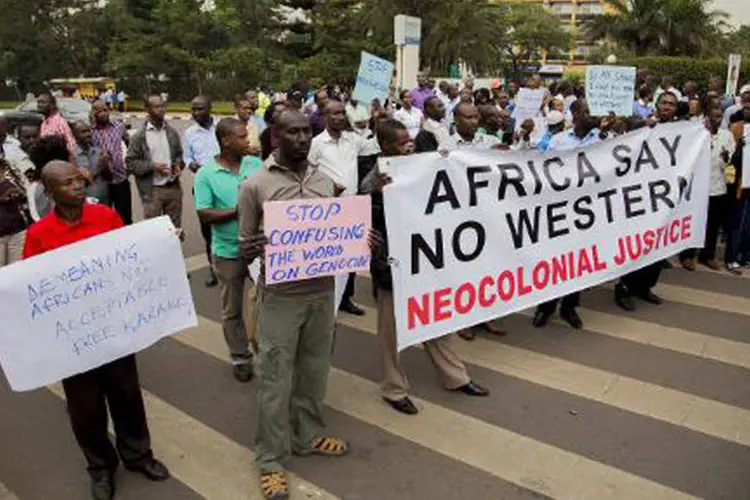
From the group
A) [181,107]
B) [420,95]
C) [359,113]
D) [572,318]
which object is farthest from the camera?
[181,107]

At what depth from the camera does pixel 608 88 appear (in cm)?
830

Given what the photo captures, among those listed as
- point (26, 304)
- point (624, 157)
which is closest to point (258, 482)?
point (26, 304)

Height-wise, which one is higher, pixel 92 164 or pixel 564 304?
pixel 92 164

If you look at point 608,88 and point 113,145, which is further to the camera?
point 608,88

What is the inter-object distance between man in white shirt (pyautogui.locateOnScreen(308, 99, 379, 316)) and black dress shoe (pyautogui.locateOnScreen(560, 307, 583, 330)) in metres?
1.78

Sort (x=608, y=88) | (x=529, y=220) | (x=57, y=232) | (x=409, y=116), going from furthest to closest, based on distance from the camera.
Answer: (x=409, y=116)
(x=608, y=88)
(x=529, y=220)
(x=57, y=232)

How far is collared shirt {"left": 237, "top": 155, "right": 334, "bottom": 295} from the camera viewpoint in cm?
343

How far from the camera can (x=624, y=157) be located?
5.71 meters

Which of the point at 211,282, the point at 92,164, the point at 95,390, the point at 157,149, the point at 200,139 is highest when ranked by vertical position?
the point at 200,139

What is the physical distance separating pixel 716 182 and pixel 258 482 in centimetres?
574

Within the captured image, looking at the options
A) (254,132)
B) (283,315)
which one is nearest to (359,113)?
(254,132)

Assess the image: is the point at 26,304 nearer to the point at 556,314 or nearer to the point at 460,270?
the point at 460,270

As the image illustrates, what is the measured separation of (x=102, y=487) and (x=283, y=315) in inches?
51.7

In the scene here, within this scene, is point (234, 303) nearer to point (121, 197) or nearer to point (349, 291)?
point (349, 291)
